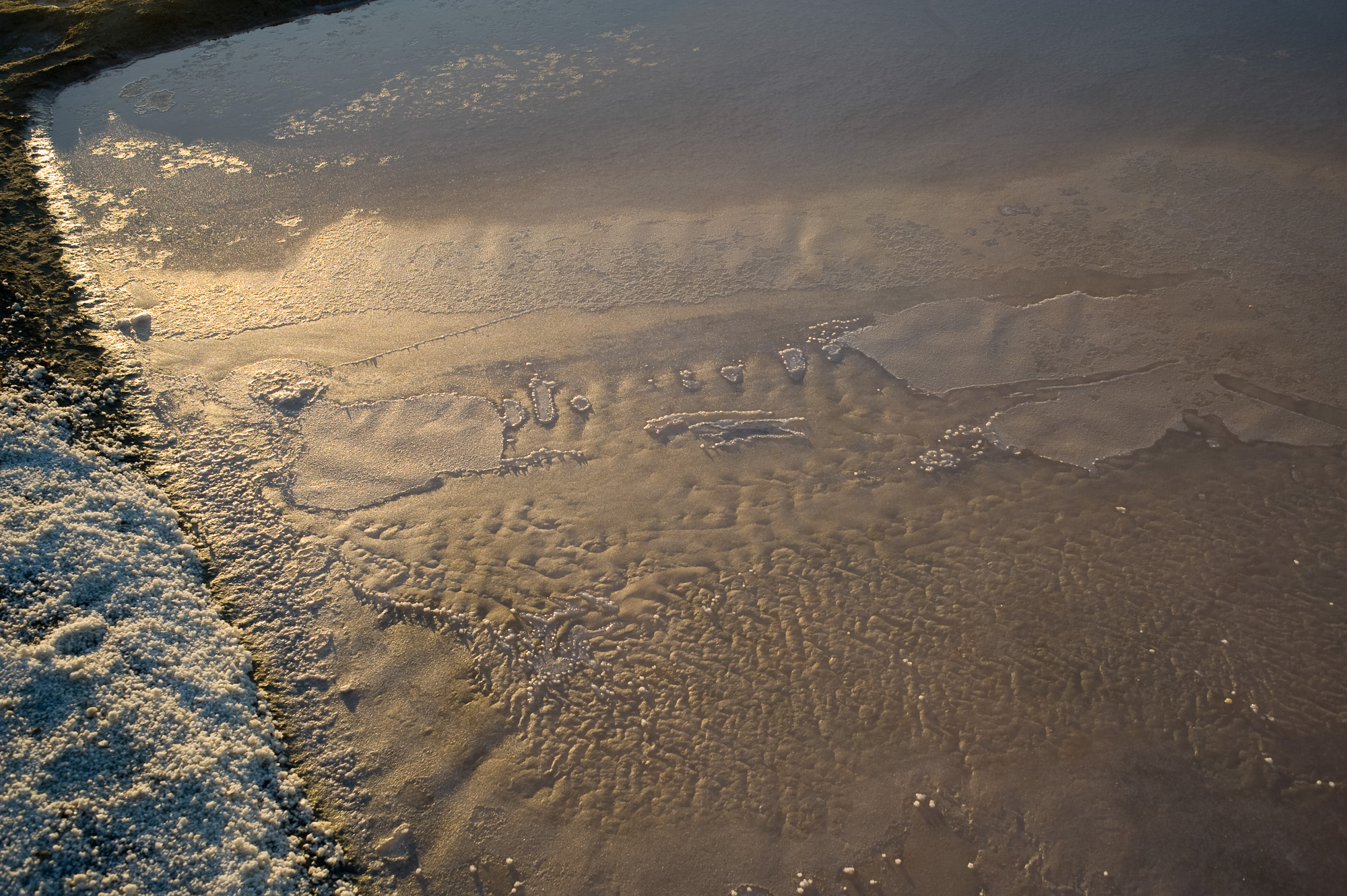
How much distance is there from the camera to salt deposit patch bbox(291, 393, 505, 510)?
2416 millimetres

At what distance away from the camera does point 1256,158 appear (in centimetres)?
360

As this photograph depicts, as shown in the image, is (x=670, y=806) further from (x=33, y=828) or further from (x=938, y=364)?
(x=938, y=364)

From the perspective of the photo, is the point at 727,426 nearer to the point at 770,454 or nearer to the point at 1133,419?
the point at 770,454

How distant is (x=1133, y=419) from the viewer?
255 centimetres

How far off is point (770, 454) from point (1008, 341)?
3.40ft

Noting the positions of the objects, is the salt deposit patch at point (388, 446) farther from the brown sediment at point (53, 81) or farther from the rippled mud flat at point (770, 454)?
the brown sediment at point (53, 81)

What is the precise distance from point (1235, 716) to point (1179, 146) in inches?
116

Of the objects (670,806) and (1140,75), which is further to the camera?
(1140,75)

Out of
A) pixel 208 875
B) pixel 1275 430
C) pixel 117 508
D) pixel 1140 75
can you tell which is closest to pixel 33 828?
pixel 208 875

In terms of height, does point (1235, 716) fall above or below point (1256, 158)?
below

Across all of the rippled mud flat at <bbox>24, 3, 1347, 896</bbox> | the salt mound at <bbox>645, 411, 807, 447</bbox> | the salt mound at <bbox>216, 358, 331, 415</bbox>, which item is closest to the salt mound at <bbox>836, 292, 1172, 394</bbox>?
the rippled mud flat at <bbox>24, 3, 1347, 896</bbox>

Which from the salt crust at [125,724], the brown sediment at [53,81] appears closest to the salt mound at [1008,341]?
the salt crust at [125,724]

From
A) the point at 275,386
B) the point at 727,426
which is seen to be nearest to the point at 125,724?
the point at 275,386

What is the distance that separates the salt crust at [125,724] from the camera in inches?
62.2
